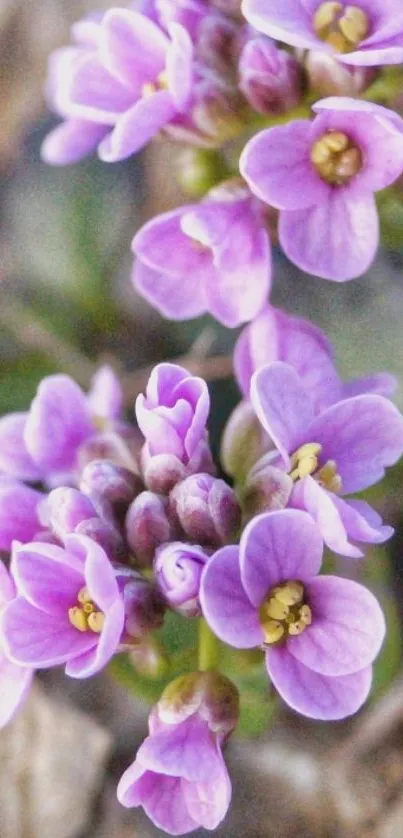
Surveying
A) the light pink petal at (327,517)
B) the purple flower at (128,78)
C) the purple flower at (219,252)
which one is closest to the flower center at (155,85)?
the purple flower at (128,78)

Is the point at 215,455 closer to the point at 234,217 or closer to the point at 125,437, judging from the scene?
the point at 125,437

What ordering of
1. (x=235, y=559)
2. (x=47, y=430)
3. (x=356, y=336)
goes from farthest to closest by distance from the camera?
(x=356, y=336) < (x=47, y=430) < (x=235, y=559)

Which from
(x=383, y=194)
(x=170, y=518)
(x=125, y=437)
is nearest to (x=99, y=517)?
(x=170, y=518)

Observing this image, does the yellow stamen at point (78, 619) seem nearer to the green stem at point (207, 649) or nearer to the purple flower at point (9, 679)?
the purple flower at point (9, 679)

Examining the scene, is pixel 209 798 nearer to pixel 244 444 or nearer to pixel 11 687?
pixel 11 687

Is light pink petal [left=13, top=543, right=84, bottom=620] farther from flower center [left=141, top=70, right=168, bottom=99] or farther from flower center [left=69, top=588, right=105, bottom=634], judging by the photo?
flower center [left=141, top=70, right=168, bottom=99]
